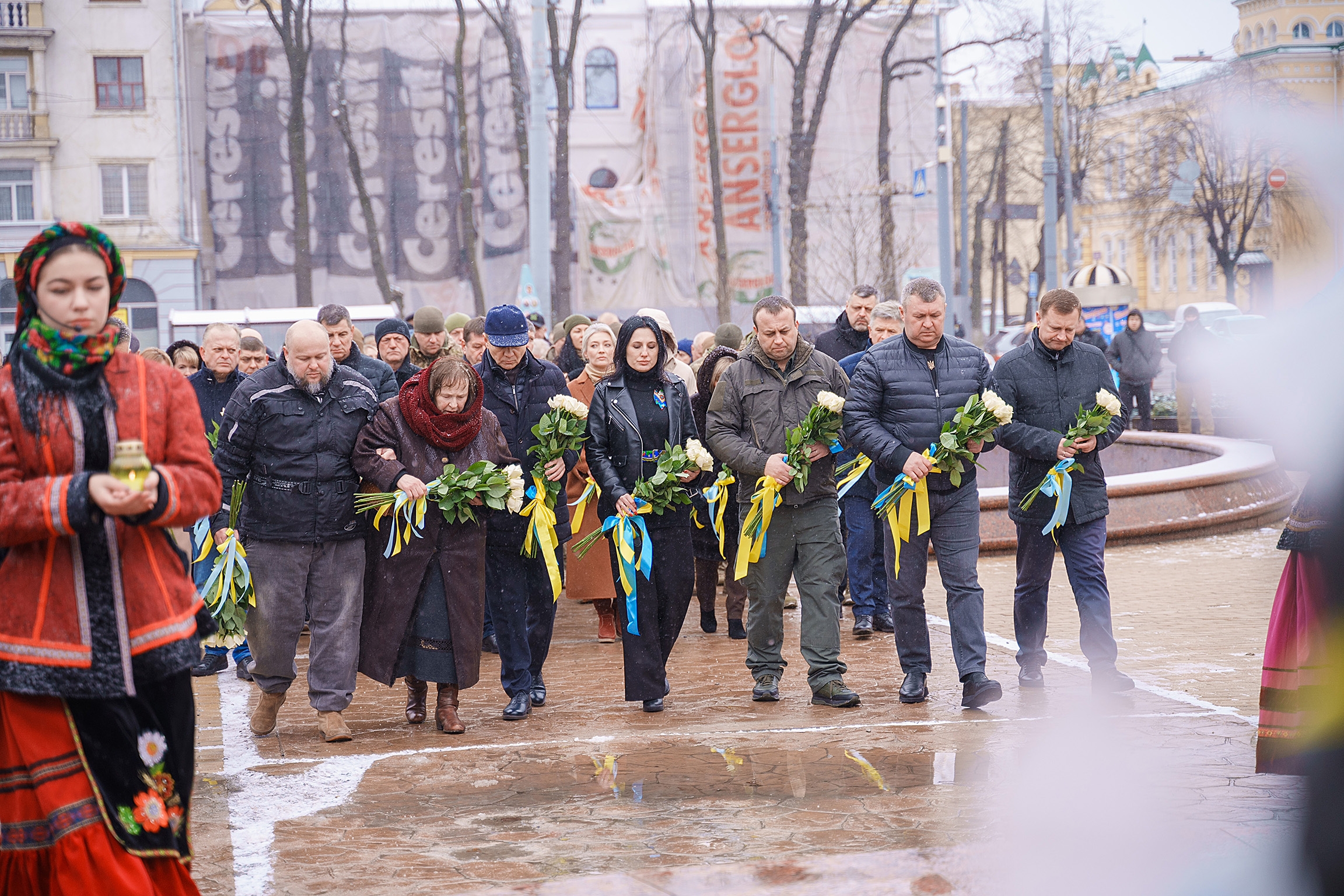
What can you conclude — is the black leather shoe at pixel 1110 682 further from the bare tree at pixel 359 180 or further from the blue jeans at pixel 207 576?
the bare tree at pixel 359 180

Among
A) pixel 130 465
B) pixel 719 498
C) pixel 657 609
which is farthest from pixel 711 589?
pixel 130 465

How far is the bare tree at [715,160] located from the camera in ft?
127

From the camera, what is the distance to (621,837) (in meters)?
5.47

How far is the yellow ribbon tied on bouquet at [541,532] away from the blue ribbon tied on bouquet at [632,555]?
0.34m

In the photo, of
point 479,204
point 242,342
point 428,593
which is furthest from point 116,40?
point 428,593

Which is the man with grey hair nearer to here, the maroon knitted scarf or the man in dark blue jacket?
the maroon knitted scarf

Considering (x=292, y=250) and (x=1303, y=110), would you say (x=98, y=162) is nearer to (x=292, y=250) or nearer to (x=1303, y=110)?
(x=292, y=250)

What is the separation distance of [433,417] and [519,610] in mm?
1169

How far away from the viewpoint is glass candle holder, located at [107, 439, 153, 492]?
384cm

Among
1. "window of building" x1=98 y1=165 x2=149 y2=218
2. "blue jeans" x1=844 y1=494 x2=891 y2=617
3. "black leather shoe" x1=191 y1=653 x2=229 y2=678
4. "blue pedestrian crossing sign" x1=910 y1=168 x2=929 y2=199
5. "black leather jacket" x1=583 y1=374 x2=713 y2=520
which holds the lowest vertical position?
"black leather shoe" x1=191 y1=653 x2=229 y2=678

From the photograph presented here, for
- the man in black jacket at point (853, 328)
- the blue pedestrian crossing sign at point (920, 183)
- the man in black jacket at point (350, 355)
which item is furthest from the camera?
the blue pedestrian crossing sign at point (920, 183)

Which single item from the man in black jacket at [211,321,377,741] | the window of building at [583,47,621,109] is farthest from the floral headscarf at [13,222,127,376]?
the window of building at [583,47,621,109]

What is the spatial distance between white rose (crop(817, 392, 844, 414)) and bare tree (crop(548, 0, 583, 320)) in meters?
30.0

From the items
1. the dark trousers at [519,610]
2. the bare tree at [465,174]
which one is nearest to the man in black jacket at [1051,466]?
the dark trousers at [519,610]
